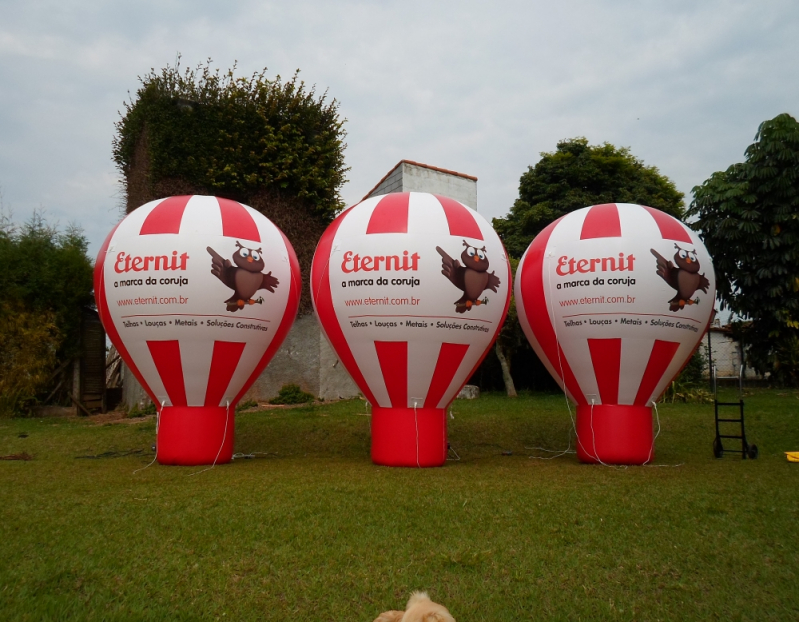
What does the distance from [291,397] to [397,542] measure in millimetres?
9929

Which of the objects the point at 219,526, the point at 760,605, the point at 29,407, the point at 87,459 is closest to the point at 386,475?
the point at 219,526

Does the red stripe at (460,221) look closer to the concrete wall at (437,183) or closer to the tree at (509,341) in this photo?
the tree at (509,341)

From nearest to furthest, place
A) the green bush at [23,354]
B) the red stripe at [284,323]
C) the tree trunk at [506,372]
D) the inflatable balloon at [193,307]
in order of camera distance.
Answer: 1. the inflatable balloon at [193,307]
2. the red stripe at [284,323]
3. the green bush at [23,354]
4. the tree trunk at [506,372]

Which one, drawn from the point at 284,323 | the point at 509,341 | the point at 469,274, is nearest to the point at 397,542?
the point at 469,274

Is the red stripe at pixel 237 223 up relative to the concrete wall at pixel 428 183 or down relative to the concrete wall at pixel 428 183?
down

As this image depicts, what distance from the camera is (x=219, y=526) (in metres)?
5.13

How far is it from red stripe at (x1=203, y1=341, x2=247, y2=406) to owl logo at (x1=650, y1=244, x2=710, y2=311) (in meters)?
5.08

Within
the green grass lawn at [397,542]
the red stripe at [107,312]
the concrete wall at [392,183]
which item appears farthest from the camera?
the concrete wall at [392,183]

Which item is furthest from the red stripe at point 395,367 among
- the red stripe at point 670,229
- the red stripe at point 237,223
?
the red stripe at point 670,229

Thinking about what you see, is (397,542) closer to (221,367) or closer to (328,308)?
(328,308)

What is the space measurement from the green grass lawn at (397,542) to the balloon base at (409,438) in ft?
1.19

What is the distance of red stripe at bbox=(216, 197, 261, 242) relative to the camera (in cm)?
802

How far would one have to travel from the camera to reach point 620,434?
8.16 m

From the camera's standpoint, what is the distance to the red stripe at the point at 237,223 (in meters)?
8.02
